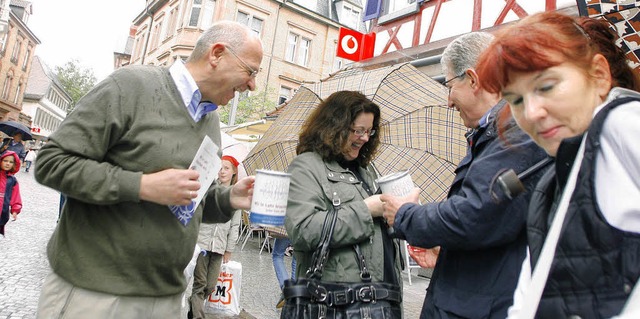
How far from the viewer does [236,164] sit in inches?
208

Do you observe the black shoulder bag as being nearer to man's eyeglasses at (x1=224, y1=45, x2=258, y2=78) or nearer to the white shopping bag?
man's eyeglasses at (x1=224, y1=45, x2=258, y2=78)

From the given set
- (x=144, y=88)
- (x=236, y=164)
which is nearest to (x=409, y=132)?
(x=144, y=88)

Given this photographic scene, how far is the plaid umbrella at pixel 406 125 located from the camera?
2676 mm

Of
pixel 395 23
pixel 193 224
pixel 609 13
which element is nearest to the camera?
pixel 609 13

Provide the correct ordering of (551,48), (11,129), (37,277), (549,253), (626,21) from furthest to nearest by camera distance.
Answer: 1. (11,129)
2. (37,277)
3. (626,21)
4. (551,48)
5. (549,253)

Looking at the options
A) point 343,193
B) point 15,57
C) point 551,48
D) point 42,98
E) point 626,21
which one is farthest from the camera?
point 42,98

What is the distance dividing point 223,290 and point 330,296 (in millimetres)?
3237

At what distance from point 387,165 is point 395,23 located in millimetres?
7823

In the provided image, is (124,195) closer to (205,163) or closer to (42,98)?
(205,163)

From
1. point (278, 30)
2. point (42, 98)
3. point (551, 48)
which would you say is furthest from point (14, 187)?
point (42, 98)

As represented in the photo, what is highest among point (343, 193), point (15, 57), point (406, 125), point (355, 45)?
point (15, 57)

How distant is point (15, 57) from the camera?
47.2 metres

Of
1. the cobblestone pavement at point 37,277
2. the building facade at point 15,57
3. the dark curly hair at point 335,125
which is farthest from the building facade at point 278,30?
the building facade at point 15,57

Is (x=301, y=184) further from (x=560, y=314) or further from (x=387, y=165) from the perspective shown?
(x=560, y=314)
